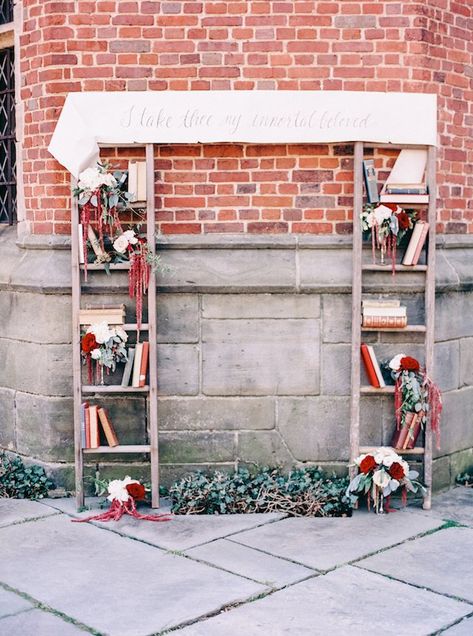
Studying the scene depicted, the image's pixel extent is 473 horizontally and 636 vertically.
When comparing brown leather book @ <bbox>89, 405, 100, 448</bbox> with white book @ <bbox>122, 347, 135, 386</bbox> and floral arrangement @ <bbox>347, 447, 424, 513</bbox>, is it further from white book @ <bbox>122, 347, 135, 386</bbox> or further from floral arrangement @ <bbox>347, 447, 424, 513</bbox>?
floral arrangement @ <bbox>347, 447, 424, 513</bbox>

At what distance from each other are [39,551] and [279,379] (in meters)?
1.90

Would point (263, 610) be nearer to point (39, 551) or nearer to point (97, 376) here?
point (39, 551)

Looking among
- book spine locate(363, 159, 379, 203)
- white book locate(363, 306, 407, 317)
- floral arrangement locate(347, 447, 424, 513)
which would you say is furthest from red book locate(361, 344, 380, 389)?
book spine locate(363, 159, 379, 203)

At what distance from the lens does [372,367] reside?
5309 mm

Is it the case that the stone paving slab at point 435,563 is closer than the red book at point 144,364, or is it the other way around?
the stone paving slab at point 435,563

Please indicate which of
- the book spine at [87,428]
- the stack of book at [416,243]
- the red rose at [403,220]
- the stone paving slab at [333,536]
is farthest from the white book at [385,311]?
the book spine at [87,428]

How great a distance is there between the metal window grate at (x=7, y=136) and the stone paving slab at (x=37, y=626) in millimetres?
3430

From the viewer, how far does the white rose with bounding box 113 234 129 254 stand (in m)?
5.17

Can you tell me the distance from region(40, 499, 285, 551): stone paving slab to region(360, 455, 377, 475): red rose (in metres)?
0.59

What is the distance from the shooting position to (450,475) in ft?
19.0

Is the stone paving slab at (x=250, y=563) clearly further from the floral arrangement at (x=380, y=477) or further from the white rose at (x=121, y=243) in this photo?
the white rose at (x=121, y=243)

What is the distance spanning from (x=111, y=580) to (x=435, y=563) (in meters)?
1.72

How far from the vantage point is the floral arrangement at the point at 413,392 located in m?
5.27

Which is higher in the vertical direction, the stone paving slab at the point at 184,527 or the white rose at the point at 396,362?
the white rose at the point at 396,362
